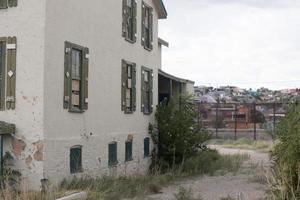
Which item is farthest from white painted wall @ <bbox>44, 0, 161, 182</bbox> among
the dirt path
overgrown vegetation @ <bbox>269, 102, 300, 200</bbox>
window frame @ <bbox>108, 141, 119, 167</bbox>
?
overgrown vegetation @ <bbox>269, 102, 300, 200</bbox>

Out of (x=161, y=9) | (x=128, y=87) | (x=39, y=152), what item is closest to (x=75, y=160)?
(x=39, y=152)

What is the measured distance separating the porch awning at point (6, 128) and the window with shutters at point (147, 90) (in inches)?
341

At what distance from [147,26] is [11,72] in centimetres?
995

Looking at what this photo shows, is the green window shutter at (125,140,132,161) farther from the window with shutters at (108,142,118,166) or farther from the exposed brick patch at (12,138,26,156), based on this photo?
the exposed brick patch at (12,138,26,156)

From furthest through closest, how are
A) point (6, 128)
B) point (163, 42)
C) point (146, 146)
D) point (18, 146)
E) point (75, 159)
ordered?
Result: point (163, 42) < point (146, 146) < point (75, 159) < point (18, 146) < point (6, 128)

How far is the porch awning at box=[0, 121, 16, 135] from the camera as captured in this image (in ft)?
44.5

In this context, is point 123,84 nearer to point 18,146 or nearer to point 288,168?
point 18,146

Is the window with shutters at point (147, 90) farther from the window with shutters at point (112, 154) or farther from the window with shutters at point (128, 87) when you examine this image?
the window with shutters at point (112, 154)

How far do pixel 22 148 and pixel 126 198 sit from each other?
9.15ft

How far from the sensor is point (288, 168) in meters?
10.8

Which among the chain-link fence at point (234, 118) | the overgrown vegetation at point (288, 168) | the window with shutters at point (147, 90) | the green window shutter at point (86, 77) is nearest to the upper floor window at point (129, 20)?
the window with shutters at point (147, 90)

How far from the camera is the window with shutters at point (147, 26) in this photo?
2270cm

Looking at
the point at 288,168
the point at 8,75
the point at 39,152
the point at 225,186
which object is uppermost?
the point at 8,75

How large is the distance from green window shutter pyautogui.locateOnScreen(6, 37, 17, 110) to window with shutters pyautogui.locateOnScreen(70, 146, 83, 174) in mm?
2315
